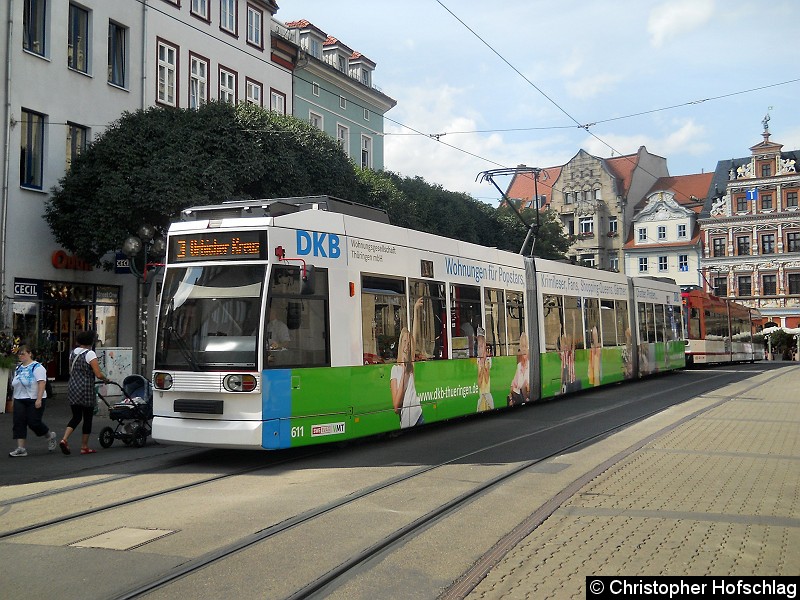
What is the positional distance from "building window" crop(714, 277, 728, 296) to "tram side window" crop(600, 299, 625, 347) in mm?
54868

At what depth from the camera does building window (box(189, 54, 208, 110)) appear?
95.8 feet

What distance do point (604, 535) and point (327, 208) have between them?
6716 mm

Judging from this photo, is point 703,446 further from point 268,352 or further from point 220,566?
point 220,566

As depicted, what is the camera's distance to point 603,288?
22.3 metres

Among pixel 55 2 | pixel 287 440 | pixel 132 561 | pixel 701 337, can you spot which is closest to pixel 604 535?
pixel 132 561

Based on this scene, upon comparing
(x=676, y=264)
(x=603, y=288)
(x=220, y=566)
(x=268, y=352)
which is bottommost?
(x=220, y=566)

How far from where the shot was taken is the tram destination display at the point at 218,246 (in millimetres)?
9992

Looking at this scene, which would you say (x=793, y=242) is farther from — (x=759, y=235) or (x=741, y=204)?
(x=741, y=204)

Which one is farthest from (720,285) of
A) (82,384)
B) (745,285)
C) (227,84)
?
(82,384)

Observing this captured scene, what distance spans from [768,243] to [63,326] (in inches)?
2488

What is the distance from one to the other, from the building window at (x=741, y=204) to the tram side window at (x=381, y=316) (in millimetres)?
66759

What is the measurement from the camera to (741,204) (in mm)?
72375

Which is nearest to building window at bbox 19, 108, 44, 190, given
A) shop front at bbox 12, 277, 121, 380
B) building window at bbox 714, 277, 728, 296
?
shop front at bbox 12, 277, 121, 380

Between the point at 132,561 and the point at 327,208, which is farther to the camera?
the point at 327,208
